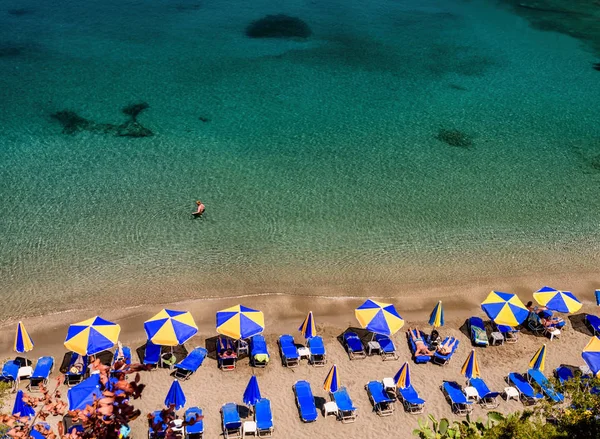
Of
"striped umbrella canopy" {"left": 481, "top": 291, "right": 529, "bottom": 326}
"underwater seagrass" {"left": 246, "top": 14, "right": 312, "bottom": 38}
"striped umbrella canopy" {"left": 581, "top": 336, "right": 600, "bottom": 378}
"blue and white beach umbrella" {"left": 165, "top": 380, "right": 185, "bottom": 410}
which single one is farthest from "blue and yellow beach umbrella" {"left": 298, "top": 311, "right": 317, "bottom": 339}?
"underwater seagrass" {"left": 246, "top": 14, "right": 312, "bottom": 38}

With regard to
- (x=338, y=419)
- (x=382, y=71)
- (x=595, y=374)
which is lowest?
(x=338, y=419)

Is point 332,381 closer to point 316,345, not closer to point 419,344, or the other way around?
point 316,345

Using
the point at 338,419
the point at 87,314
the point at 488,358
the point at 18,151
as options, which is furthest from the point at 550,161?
the point at 18,151

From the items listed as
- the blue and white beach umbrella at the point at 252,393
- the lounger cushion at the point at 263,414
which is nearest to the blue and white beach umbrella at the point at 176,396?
the blue and white beach umbrella at the point at 252,393

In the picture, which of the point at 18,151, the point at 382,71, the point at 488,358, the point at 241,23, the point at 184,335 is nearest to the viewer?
the point at 184,335

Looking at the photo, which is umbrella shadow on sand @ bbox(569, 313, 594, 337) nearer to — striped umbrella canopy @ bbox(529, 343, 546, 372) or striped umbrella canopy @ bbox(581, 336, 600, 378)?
striped umbrella canopy @ bbox(581, 336, 600, 378)

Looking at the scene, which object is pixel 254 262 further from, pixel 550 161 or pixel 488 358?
pixel 550 161
